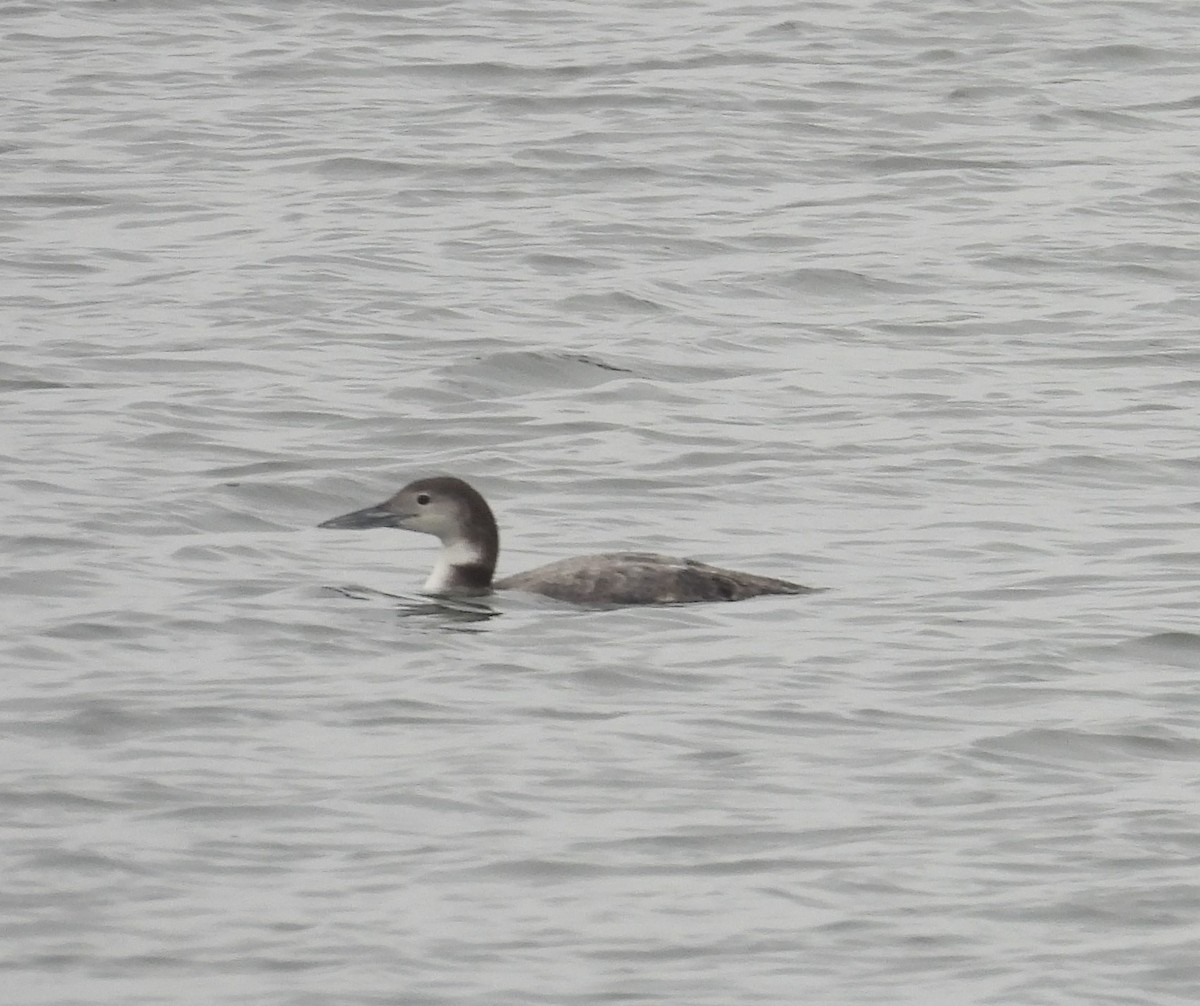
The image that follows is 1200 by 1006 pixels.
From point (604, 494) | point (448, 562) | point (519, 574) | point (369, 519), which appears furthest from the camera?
point (604, 494)

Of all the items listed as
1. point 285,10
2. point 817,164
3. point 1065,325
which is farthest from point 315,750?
point 285,10

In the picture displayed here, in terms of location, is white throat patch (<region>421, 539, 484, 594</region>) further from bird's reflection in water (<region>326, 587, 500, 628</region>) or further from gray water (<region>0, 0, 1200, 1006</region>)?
gray water (<region>0, 0, 1200, 1006</region>)

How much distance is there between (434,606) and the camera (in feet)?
38.3

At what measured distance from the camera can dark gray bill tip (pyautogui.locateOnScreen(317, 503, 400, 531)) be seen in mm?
12211

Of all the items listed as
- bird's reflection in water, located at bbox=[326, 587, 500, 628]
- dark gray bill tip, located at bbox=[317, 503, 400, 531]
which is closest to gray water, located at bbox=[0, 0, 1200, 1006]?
bird's reflection in water, located at bbox=[326, 587, 500, 628]

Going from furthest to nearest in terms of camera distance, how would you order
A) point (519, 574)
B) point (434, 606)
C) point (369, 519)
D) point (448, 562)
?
point (369, 519), point (519, 574), point (448, 562), point (434, 606)

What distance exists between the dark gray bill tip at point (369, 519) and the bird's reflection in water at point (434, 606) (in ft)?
1.24

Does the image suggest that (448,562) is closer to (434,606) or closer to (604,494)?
(434,606)

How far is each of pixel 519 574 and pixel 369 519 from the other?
2.20ft

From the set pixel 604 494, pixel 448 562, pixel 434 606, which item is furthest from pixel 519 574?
pixel 604 494

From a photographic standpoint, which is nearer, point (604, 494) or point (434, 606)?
point (434, 606)

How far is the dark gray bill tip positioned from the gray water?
0.66ft

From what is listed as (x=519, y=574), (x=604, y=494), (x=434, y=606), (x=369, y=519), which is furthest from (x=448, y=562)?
(x=604, y=494)

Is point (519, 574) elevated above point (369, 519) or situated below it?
below
